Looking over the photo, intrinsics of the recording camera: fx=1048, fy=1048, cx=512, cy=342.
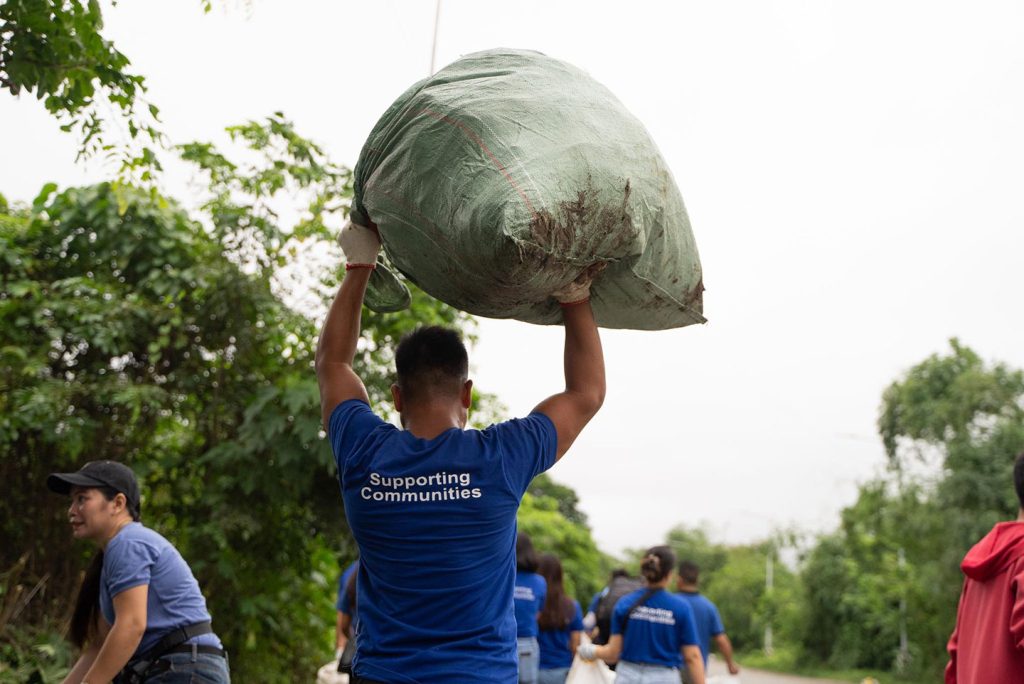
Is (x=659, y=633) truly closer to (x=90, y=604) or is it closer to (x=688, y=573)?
(x=688, y=573)

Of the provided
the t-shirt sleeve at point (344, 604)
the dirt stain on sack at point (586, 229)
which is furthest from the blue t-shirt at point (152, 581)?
the t-shirt sleeve at point (344, 604)

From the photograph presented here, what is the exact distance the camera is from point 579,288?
2658mm

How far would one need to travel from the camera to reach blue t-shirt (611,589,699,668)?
6.25 m

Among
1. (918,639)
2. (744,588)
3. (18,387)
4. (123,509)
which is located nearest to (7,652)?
(18,387)

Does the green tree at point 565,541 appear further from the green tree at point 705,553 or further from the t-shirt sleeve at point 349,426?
the green tree at point 705,553

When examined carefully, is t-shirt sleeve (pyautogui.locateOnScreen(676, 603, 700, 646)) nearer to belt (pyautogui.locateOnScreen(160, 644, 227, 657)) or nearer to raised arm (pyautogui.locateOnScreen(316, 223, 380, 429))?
belt (pyautogui.locateOnScreen(160, 644, 227, 657))

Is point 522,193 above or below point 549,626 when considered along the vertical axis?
above

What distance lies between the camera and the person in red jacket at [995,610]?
329 centimetres

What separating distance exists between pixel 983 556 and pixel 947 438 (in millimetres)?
21014

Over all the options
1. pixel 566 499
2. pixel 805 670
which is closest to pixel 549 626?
pixel 805 670

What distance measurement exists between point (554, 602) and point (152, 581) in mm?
4387

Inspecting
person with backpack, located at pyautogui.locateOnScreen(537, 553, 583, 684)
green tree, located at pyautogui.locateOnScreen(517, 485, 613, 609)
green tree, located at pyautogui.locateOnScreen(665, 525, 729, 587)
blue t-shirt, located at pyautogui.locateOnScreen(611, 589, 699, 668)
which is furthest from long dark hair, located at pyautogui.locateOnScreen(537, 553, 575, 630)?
green tree, located at pyautogui.locateOnScreen(665, 525, 729, 587)

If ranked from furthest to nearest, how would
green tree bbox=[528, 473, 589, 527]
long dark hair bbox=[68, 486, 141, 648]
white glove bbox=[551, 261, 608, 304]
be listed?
green tree bbox=[528, 473, 589, 527] → long dark hair bbox=[68, 486, 141, 648] → white glove bbox=[551, 261, 608, 304]

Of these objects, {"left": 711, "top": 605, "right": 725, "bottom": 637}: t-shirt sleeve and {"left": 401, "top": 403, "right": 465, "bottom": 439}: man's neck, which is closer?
{"left": 401, "top": 403, "right": 465, "bottom": 439}: man's neck
